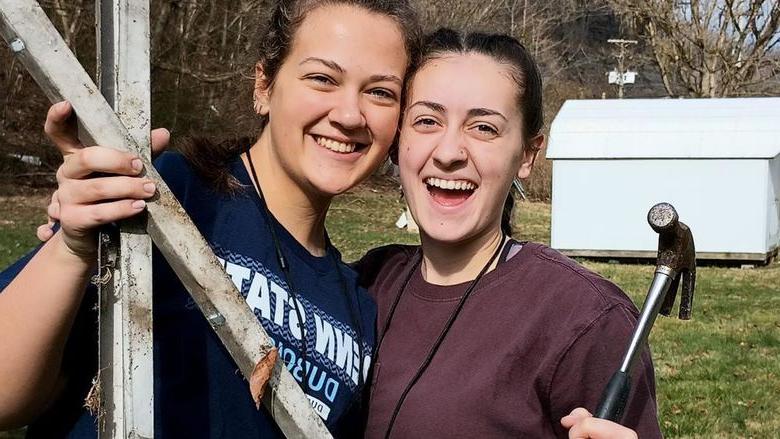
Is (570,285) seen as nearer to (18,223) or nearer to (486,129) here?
(486,129)

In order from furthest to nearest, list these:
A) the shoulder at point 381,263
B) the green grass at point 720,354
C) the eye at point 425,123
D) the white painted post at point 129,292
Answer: the green grass at point 720,354 → the shoulder at point 381,263 → the eye at point 425,123 → the white painted post at point 129,292

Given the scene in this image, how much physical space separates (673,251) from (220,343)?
41.1 inches

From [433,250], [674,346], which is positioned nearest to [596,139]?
[674,346]

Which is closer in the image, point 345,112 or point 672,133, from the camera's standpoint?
point 345,112

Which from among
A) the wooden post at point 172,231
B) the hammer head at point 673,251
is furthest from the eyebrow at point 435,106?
the wooden post at point 172,231

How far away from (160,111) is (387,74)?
20833 mm

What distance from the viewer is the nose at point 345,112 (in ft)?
7.71

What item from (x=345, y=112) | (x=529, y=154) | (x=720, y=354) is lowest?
(x=720, y=354)

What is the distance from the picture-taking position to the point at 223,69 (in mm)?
21781

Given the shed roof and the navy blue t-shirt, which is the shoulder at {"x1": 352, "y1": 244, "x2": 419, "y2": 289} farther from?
the shed roof

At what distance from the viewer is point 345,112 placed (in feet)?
7.71

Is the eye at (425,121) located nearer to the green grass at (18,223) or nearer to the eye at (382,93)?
the eye at (382,93)

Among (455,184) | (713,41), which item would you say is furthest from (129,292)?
(713,41)

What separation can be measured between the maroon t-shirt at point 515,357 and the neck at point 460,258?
0.18ft
